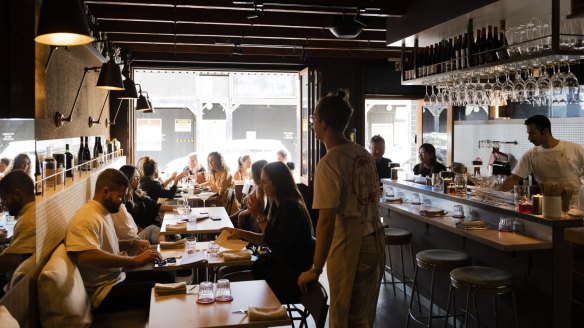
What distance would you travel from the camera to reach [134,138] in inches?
357

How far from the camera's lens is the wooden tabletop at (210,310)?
98.1 inches

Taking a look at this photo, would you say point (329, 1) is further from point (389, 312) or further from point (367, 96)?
point (367, 96)

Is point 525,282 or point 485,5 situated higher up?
point 485,5

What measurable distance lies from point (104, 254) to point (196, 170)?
6598 millimetres

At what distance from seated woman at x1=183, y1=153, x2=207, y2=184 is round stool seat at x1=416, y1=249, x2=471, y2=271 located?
5.93m

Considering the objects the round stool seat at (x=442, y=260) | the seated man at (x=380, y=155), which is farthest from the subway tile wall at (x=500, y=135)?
the round stool seat at (x=442, y=260)

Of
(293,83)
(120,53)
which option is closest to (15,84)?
(120,53)

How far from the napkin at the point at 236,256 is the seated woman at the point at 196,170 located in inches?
230

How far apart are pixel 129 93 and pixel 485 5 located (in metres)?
3.71

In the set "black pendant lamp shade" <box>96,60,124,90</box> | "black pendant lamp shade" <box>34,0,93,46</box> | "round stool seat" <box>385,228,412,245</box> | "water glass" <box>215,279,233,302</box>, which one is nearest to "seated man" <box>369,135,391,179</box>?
"round stool seat" <box>385,228,412,245</box>

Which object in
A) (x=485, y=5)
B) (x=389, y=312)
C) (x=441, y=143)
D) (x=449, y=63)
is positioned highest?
(x=485, y=5)

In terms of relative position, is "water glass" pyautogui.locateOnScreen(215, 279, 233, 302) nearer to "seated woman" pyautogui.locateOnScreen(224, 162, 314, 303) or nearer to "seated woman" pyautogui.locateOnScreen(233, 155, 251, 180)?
"seated woman" pyautogui.locateOnScreen(224, 162, 314, 303)

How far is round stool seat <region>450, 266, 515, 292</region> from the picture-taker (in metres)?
3.62

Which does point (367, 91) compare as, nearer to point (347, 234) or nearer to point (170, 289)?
point (347, 234)
